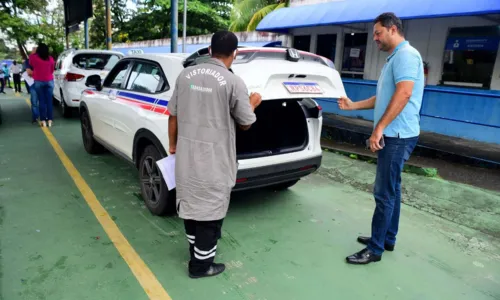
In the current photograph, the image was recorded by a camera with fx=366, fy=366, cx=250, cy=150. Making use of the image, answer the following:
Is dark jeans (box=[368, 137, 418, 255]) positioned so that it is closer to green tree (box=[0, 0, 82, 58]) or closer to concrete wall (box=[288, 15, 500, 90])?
concrete wall (box=[288, 15, 500, 90])

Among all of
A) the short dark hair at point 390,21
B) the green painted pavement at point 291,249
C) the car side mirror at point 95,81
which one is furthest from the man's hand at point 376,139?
the car side mirror at point 95,81

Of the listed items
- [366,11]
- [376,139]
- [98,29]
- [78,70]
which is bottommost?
[376,139]

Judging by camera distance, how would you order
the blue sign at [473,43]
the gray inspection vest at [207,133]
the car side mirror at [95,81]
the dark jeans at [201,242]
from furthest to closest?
the blue sign at [473,43] → the car side mirror at [95,81] → the dark jeans at [201,242] → the gray inspection vest at [207,133]

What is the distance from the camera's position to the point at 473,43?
833cm

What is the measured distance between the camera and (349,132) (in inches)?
301

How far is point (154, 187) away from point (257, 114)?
1.34 metres

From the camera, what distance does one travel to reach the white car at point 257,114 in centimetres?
309

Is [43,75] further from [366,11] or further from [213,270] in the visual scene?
[366,11]

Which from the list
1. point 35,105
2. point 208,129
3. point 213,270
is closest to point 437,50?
point 208,129

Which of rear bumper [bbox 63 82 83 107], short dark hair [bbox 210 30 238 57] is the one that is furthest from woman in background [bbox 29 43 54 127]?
short dark hair [bbox 210 30 238 57]

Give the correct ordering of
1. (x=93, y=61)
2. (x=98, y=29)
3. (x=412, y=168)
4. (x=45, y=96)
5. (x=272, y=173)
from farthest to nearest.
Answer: (x=98, y=29)
(x=93, y=61)
(x=45, y=96)
(x=412, y=168)
(x=272, y=173)

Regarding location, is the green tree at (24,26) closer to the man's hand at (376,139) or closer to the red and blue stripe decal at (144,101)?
the red and blue stripe decal at (144,101)

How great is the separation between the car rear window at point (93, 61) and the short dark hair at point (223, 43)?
282 inches

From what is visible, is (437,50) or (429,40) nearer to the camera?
(437,50)
